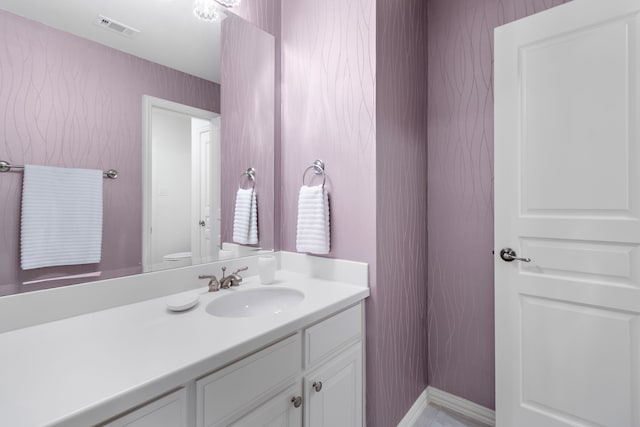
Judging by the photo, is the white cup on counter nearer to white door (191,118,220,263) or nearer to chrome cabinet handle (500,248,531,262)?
white door (191,118,220,263)

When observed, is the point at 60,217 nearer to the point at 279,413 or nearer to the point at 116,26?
the point at 116,26

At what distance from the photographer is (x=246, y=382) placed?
2.80ft

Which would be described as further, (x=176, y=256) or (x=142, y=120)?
(x=176, y=256)

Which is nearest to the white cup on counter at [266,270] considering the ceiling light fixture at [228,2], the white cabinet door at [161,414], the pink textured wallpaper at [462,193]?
the white cabinet door at [161,414]

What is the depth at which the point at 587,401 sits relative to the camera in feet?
4.22

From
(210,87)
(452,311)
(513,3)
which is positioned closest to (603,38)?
(513,3)

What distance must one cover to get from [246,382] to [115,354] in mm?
343

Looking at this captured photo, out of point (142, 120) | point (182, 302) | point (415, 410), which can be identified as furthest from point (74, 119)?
point (415, 410)

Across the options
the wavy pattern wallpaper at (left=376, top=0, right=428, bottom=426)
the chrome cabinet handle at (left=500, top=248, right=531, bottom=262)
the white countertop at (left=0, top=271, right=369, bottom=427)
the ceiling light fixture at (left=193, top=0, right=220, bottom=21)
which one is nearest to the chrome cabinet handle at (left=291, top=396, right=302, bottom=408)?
the white countertop at (left=0, top=271, right=369, bottom=427)

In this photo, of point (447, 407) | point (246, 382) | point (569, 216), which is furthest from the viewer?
point (447, 407)

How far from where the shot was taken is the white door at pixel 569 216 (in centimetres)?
120

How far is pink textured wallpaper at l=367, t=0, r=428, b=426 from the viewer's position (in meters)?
1.39

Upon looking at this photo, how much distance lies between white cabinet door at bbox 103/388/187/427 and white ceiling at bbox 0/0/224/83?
1176mm

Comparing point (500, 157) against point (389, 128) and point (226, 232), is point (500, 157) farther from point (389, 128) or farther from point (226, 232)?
point (226, 232)
